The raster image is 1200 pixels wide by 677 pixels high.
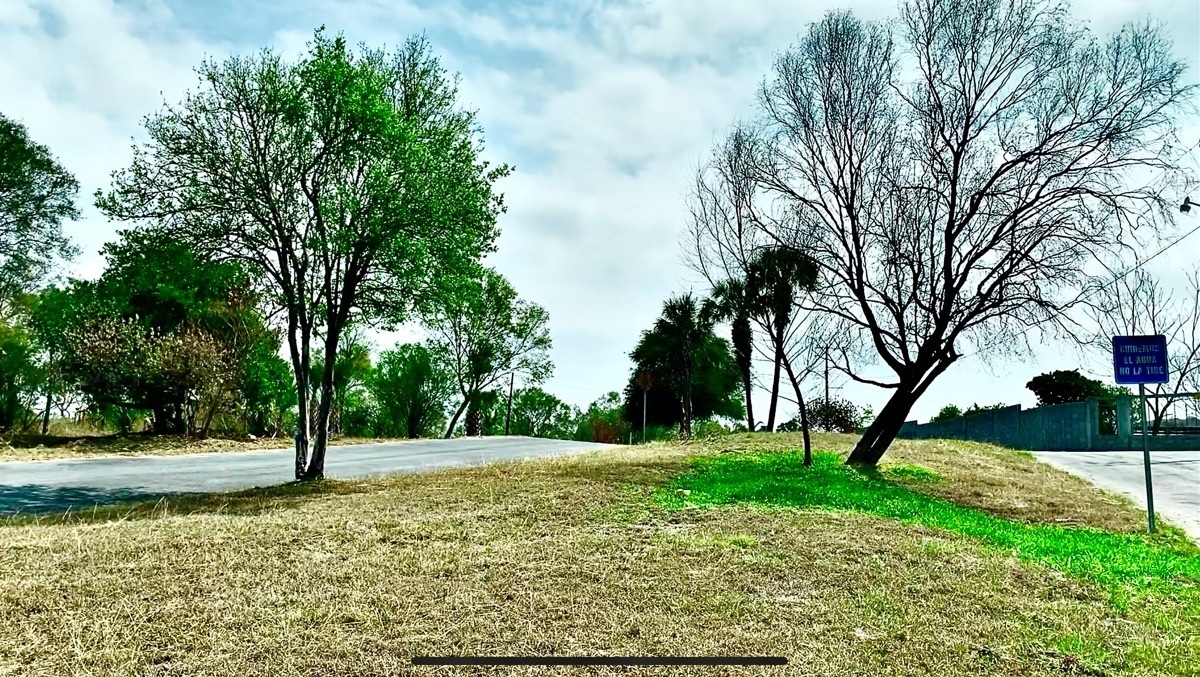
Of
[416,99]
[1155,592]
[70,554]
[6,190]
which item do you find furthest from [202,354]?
[1155,592]

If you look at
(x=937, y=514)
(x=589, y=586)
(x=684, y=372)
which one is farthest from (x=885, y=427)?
(x=684, y=372)

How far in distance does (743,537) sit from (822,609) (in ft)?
6.03

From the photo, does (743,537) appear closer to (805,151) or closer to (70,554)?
(70,554)

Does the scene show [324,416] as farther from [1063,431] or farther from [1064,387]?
[1064,387]

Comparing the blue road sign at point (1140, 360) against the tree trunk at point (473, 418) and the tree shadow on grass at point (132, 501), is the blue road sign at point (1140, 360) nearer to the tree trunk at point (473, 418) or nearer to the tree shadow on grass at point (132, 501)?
the tree shadow on grass at point (132, 501)

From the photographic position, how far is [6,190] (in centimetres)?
2378

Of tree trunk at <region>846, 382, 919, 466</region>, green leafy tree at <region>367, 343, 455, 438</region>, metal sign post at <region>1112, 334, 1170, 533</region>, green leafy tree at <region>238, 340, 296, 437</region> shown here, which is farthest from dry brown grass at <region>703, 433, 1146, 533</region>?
green leafy tree at <region>367, 343, 455, 438</region>

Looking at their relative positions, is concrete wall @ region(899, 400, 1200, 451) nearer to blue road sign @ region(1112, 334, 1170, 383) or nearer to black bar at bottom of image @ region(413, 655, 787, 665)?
blue road sign @ region(1112, 334, 1170, 383)

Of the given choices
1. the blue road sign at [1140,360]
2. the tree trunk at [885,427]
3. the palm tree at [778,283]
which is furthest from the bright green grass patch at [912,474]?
the blue road sign at [1140,360]

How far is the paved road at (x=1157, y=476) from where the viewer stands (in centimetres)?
990

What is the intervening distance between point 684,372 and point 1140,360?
77.3ft

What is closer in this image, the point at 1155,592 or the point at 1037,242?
the point at 1155,592

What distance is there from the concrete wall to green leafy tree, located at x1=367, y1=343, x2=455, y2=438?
22.7 meters

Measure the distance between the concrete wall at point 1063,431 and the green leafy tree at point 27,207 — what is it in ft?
104
